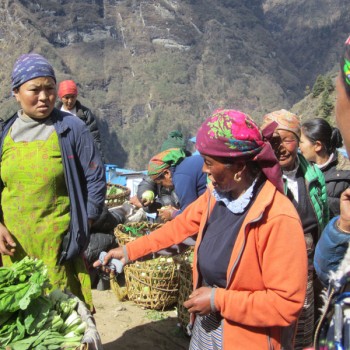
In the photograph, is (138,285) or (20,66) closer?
(20,66)

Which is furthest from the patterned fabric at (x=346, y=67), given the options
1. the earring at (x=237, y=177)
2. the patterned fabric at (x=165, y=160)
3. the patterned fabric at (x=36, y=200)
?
the patterned fabric at (x=165, y=160)

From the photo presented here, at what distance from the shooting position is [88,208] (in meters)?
2.64

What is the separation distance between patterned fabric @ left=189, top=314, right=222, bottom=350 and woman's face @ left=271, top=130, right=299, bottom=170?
1047 millimetres

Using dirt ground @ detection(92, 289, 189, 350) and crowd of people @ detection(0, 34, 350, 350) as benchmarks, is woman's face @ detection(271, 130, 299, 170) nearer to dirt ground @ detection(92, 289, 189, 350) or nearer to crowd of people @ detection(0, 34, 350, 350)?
crowd of people @ detection(0, 34, 350, 350)

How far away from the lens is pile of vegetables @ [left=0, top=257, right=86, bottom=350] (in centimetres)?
204

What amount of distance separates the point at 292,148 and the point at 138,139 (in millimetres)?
69687

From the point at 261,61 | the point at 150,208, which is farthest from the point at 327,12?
the point at 150,208

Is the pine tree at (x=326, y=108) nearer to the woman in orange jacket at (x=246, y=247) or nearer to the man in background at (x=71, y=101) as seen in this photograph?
the man in background at (x=71, y=101)

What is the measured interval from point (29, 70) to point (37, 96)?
0.14 m

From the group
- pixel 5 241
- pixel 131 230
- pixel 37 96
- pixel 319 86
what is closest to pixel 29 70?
pixel 37 96

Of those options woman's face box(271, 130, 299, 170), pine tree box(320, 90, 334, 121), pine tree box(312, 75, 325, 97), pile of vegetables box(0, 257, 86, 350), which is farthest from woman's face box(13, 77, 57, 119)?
pine tree box(312, 75, 325, 97)

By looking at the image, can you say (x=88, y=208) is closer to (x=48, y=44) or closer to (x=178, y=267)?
(x=178, y=267)

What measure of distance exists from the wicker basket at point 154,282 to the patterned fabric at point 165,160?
91cm

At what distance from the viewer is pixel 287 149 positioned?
2699 mm
